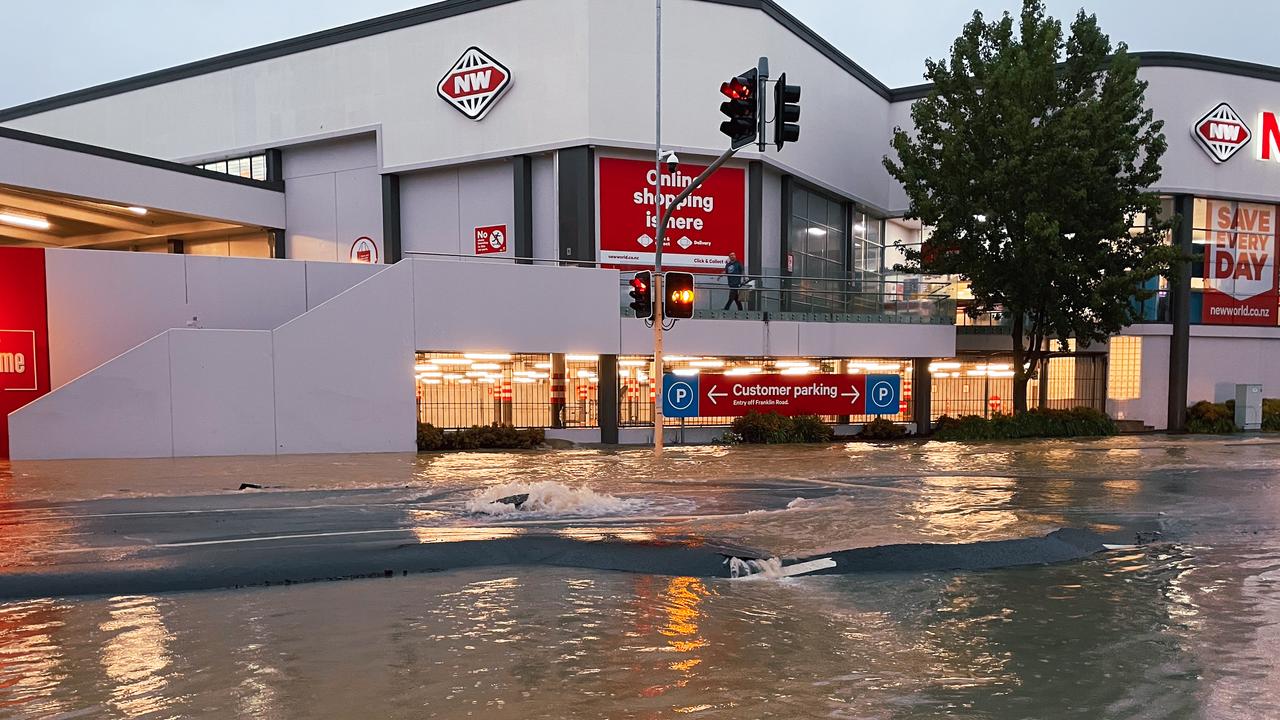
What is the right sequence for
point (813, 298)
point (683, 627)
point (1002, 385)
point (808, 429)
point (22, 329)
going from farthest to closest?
point (1002, 385) → point (813, 298) → point (808, 429) → point (22, 329) → point (683, 627)

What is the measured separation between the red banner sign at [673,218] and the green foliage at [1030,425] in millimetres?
8743

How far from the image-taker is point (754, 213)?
27609 mm

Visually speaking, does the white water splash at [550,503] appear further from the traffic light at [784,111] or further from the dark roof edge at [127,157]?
the dark roof edge at [127,157]

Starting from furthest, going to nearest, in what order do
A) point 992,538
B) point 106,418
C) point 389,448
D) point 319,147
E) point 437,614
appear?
point 319,147, point 389,448, point 106,418, point 992,538, point 437,614

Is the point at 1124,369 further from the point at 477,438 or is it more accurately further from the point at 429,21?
the point at 429,21

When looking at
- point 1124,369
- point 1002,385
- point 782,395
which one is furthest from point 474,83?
point 1124,369

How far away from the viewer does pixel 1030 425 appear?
25.7 meters

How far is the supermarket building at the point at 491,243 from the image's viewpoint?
18828mm

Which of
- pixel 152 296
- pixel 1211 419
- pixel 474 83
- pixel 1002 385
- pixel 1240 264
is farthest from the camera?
pixel 1240 264

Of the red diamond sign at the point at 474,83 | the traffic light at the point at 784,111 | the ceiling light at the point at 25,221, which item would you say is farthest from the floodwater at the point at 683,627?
the ceiling light at the point at 25,221

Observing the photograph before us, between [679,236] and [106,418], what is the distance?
663 inches

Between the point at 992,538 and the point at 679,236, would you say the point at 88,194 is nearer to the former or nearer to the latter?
the point at 679,236

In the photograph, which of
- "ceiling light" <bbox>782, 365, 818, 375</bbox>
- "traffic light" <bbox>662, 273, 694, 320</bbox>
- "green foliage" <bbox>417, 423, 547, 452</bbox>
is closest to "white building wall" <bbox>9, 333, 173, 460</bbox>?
"green foliage" <bbox>417, 423, 547, 452</bbox>

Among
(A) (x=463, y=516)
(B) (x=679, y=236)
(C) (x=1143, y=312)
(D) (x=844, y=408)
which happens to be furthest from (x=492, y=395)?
(C) (x=1143, y=312)
